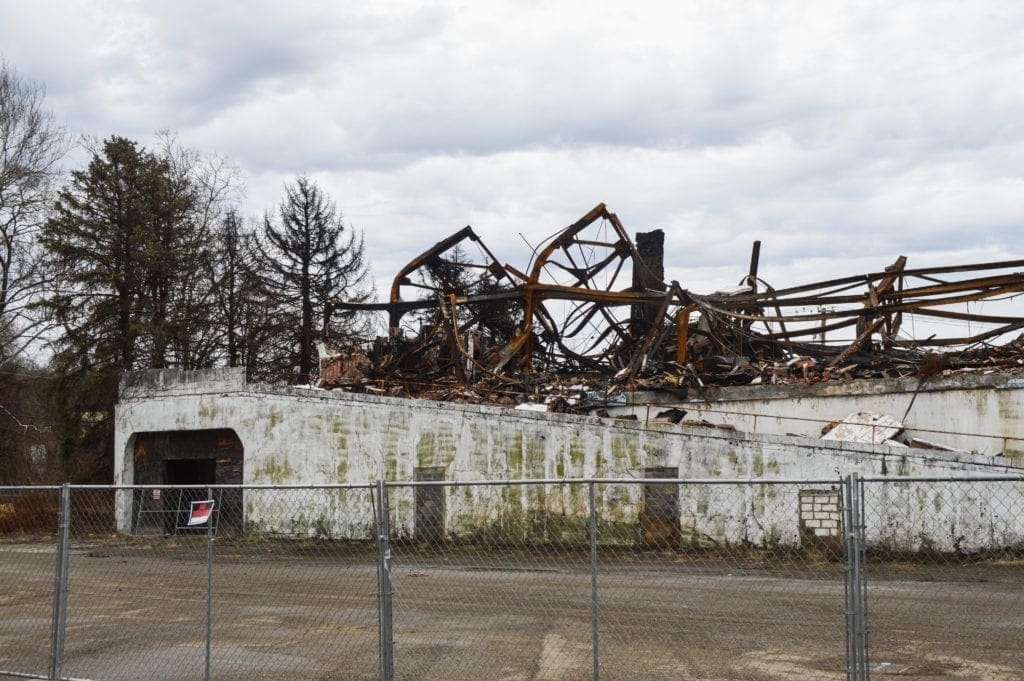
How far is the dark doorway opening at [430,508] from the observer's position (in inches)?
932

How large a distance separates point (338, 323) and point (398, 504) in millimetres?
16413

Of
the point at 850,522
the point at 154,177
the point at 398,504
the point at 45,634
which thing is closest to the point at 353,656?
the point at 45,634

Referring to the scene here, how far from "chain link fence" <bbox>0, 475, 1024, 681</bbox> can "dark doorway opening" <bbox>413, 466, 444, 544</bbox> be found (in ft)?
0.27

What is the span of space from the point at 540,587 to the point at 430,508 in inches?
359

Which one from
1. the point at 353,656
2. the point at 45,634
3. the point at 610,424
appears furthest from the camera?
the point at 610,424

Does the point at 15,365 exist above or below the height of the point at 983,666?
above

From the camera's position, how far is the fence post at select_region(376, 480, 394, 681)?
7547 mm

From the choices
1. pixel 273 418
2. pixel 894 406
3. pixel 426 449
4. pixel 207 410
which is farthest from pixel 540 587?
pixel 207 410

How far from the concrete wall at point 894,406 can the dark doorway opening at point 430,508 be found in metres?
4.97

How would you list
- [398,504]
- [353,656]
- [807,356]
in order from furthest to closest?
1. [807,356]
2. [398,504]
3. [353,656]

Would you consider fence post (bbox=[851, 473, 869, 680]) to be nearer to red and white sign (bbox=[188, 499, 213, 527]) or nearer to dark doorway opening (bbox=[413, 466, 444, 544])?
red and white sign (bbox=[188, 499, 213, 527])

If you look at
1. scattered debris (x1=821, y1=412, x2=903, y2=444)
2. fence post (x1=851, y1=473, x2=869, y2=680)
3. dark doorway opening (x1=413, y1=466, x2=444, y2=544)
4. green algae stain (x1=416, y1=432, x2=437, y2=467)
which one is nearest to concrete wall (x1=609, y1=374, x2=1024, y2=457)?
scattered debris (x1=821, y1=412, x2=903, y2=444)

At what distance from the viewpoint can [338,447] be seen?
83.7 ft

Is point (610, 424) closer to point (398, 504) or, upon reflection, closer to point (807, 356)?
point (398, 504)
